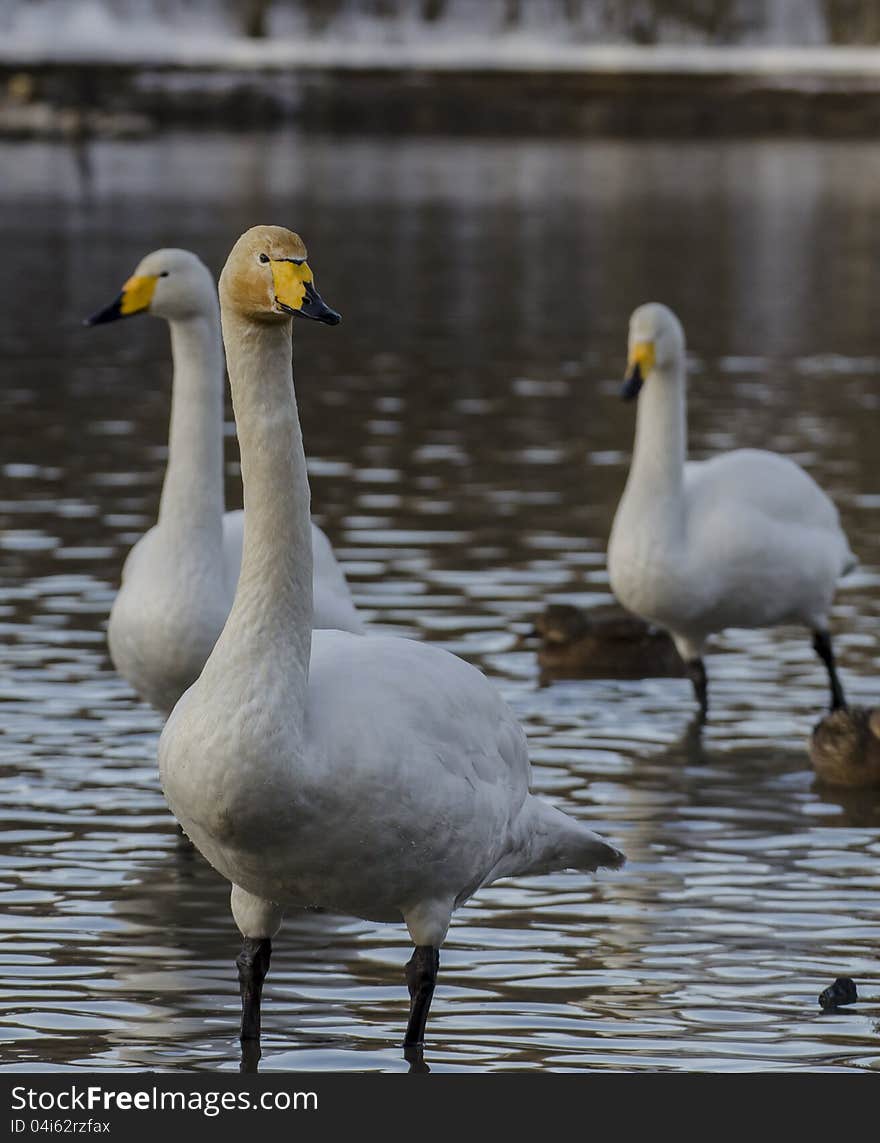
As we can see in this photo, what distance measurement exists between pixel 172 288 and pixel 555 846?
3.10 m

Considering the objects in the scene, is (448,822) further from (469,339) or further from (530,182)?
(530,182)

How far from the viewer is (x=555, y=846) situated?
679 cm

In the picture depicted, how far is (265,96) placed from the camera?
84.2m

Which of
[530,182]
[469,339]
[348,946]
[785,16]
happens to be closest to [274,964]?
[348,946]

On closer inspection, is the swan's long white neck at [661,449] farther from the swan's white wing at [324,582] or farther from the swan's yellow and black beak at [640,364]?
the swan's white wing at [324,582]

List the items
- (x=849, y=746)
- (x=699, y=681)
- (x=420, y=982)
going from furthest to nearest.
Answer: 1. (x=699, y=681)
2. (x=849, y=746)
3. (x=420, y=982)

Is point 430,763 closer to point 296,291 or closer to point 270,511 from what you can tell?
point 270,511

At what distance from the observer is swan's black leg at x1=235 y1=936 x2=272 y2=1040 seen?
21.0 ft

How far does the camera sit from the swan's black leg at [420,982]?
6.30 metres

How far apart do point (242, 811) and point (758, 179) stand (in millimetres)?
52705

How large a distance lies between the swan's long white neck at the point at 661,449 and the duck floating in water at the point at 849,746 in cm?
138

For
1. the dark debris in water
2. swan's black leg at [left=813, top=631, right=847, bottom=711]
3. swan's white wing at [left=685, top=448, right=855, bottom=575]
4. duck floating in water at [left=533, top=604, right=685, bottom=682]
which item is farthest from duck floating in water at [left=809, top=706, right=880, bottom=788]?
the dark debris in water

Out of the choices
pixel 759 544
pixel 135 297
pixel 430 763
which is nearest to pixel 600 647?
pixel 759 544

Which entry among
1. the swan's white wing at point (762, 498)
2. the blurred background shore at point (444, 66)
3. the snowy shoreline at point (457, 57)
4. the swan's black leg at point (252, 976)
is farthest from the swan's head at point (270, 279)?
the snowy shoreline at point (457, 57)
